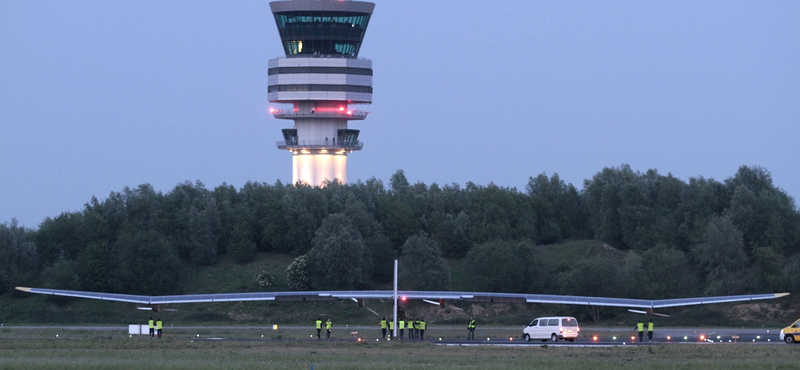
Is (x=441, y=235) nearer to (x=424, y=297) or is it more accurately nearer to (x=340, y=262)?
(x=340, y=262)

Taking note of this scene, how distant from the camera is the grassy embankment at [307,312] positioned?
3329 inches

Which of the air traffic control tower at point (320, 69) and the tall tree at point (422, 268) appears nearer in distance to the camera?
the tall tree at point (422, 268)

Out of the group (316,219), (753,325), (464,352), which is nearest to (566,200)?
(316,219)

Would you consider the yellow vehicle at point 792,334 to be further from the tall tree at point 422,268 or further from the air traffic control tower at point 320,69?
the air traffic control tower at point 320,69

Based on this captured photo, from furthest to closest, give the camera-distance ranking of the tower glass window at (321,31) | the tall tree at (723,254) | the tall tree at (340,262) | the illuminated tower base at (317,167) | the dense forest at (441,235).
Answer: the illuminated tower base at (317,167) < the tower glass window at (321,31) < the tall tree at (340,262) < the tall tree at (723,254) < the dense forest at (441,235)

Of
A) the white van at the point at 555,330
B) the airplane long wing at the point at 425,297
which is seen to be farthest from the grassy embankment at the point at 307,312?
the white van at the point at 555,330

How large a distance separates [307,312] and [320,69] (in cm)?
4960

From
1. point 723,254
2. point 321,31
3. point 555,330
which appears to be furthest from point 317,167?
point 555,330

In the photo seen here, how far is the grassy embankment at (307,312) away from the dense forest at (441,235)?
3053 mm

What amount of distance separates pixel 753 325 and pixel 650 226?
116 feet

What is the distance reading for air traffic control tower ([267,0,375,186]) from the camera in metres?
138

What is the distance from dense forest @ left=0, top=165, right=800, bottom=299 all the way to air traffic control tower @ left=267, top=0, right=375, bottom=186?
486 inches

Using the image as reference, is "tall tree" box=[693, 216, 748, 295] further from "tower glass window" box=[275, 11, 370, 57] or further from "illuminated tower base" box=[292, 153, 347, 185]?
"illuminated tower base" box=[292, 153, 347, 185]

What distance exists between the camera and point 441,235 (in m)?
117
